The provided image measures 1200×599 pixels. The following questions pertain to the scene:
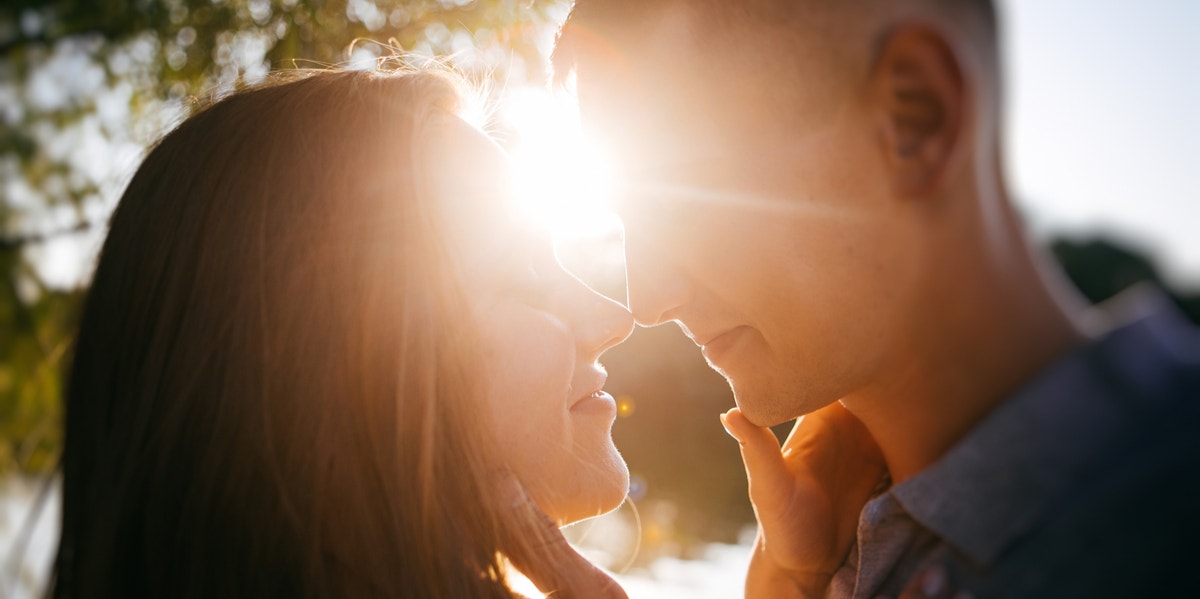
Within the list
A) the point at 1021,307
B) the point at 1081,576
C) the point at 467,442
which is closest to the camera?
the point at 1081,576

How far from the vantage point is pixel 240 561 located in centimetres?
158

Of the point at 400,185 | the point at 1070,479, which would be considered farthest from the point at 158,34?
the point at 1070,479

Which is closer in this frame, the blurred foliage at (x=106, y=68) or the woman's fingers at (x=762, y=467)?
the woman's fingers at (x=762, y=467)

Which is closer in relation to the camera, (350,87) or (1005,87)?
(1005,87)

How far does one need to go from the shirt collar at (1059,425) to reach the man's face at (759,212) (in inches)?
10.6

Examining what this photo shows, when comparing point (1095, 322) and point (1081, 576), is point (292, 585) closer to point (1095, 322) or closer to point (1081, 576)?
point (1081, 576)

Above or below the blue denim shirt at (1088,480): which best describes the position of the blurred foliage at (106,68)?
above

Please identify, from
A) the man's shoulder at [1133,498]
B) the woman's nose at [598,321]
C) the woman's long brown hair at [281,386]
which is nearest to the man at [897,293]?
the man's shoulder at [1133,498]

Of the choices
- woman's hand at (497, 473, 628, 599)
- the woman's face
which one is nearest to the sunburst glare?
the woman's face

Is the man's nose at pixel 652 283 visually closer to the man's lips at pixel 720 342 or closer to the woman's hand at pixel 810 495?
the man's lips at pixel 720 342

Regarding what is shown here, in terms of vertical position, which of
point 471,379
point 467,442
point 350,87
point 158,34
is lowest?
point 467,442

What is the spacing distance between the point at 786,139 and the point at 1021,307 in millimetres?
483

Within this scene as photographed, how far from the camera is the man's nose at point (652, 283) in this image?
163cm

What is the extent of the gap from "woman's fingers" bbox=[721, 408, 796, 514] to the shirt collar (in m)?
0.57
